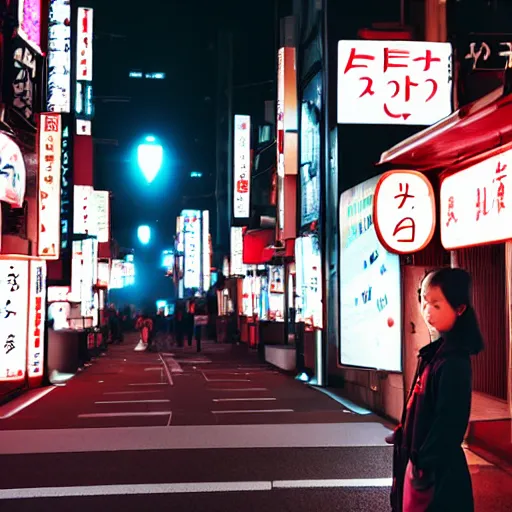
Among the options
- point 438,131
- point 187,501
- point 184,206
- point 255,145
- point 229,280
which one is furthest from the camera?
point 184,206

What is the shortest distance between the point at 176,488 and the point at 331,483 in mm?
1688

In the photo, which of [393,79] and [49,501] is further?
[393,79]

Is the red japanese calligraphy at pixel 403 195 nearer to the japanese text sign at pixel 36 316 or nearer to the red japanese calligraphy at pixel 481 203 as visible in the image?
the red japanese calligraphy at pixel 481 203

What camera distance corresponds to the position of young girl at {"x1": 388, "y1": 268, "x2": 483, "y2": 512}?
14.7ft

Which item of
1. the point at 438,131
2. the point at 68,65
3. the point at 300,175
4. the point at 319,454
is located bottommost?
the point at 319,454

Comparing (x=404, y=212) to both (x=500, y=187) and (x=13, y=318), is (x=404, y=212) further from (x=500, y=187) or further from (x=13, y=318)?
(x=13, y=318)

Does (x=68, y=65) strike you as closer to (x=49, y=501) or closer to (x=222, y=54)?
(x=49, y=501)

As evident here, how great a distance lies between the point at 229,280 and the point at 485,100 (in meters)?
40.5

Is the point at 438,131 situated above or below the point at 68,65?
below

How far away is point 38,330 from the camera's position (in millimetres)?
18141

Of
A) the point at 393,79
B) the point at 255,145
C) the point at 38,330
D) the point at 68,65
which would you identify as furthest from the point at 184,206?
the point at 393,79

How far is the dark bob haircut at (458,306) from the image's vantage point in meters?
4.73

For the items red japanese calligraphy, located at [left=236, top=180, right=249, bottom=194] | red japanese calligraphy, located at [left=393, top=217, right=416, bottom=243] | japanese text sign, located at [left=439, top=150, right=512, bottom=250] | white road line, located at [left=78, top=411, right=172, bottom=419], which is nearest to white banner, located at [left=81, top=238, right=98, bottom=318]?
red japanese calligraphy, located at [left=236, top=180, right=249, bottom=194]

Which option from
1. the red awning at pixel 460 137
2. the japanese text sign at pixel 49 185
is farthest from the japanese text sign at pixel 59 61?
the red awning at pixel 460 137
